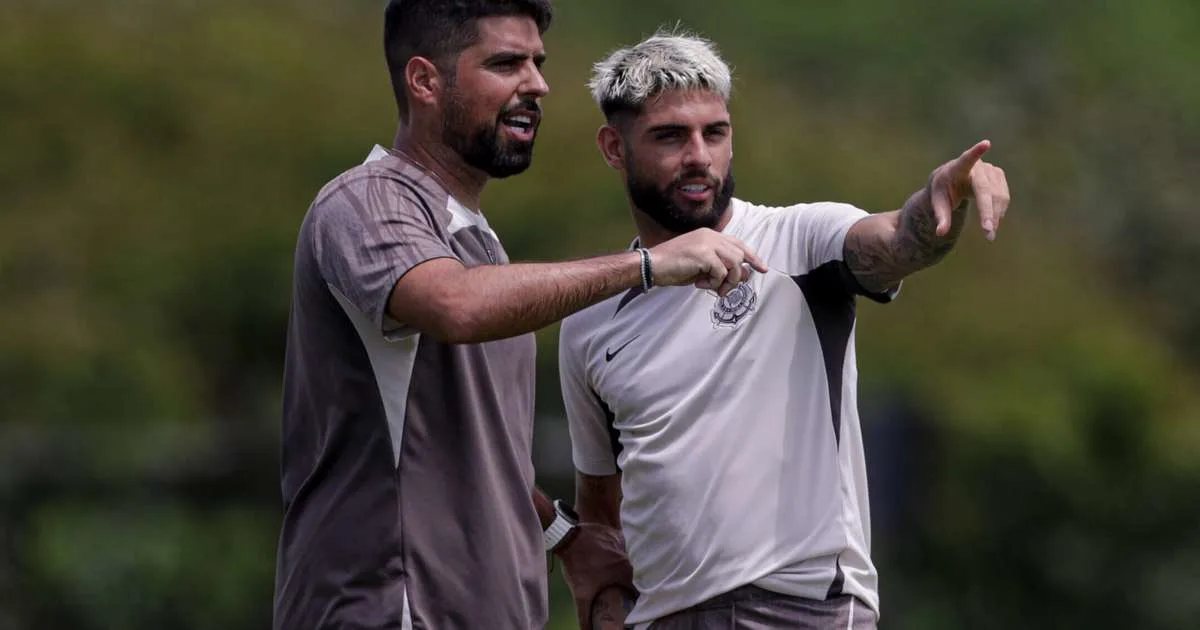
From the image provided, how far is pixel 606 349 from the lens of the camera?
219 inches

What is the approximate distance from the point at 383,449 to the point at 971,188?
1.49 meters

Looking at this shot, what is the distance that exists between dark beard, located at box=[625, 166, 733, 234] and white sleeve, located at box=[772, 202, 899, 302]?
0.17m

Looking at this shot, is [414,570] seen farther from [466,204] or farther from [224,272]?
[224,272]

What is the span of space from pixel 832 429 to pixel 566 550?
36.7 inches

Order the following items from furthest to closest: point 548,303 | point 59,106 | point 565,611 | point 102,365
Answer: point 59,106
point 102,365
point 565,611
point 548,303

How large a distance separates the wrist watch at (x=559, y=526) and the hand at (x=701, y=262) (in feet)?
4.24

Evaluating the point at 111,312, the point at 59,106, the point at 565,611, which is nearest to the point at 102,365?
the point at 111,312

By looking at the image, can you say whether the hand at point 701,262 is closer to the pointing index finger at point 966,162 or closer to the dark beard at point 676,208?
the pointing index finger at point 966,162

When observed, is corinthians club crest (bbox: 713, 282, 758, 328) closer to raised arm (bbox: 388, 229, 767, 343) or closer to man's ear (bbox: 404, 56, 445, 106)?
raised arm (bbox: 388, 229, 767, 343)

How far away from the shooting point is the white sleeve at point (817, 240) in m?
5.27

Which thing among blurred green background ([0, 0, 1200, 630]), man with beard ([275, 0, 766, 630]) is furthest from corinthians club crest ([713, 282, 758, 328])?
blurred green background ([0, 0, 1200, 630])

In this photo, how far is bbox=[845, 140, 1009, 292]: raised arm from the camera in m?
4.72

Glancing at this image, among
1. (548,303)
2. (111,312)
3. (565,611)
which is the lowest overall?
(565,611)

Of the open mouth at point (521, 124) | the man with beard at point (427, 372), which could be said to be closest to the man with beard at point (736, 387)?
the man with beard at point (427, 372)
